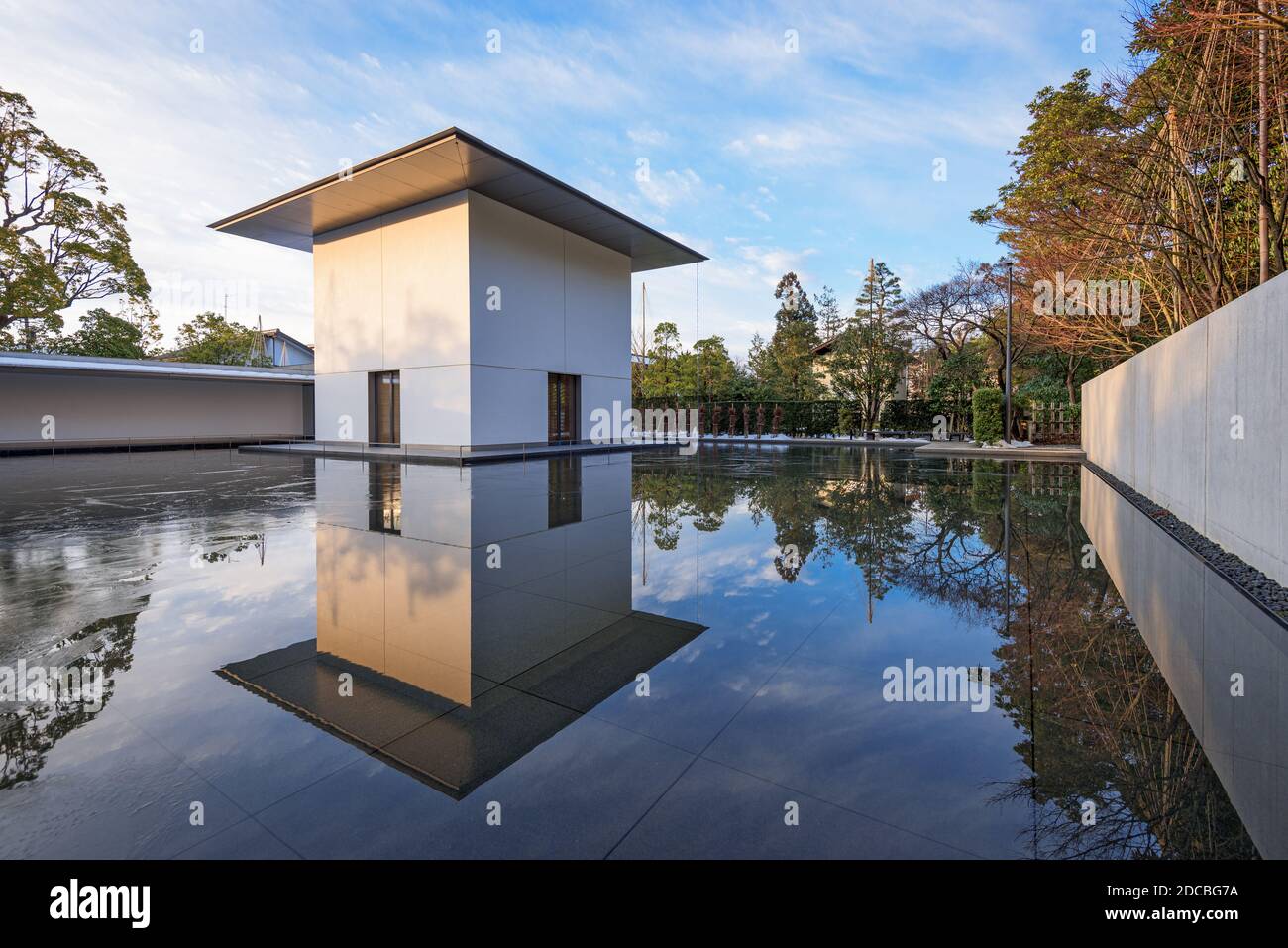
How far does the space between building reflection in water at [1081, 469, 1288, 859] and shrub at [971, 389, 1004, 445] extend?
57.2 ft

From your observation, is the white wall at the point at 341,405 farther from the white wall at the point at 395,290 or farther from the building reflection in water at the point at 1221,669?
the building reflection in water at the point at 1221,669

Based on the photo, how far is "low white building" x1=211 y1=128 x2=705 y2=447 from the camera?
17875 mm

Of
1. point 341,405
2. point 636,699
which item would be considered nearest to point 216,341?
point 341,405

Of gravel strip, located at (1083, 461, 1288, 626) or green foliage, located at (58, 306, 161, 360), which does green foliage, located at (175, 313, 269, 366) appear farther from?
→ gravel strip, located at (1083, 461, 1288, 626)

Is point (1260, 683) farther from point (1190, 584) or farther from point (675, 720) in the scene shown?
point (675, 720)

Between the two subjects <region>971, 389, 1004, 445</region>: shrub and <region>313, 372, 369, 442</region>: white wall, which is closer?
<region>313, 372, 369, 442</region>: white wall

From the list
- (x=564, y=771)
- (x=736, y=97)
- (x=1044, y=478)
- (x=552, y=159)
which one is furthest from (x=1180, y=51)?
(x=552, y=159)

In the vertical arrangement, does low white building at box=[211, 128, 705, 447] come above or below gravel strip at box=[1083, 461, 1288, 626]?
above

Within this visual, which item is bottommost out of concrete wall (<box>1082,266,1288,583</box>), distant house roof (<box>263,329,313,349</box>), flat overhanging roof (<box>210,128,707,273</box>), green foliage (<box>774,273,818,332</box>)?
concrete wall (<box>1082,266,1288,583</box>)

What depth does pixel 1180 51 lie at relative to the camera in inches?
376

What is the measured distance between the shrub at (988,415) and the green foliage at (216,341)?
43.0 metres

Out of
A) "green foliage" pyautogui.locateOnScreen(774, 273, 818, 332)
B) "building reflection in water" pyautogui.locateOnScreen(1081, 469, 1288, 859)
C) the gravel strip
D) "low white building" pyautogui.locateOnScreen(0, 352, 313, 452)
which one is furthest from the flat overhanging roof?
"green foliage" pyautogui.locateOnScreen(774, 273, 818, 332)

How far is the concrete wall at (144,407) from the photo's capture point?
23.2m

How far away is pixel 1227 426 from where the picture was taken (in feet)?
18.8
